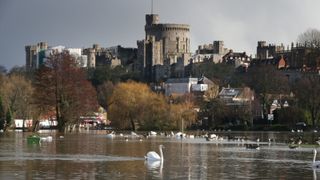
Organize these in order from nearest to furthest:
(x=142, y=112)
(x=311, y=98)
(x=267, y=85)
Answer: (x=142, y=112) → (x=311, y=98) → (x=267, y=85)

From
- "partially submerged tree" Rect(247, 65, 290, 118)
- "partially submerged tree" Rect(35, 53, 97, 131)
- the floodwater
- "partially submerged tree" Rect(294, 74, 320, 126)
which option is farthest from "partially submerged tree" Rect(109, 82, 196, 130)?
the floodwater

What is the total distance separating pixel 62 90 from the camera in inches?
2830

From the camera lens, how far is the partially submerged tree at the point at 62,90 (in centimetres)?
7156

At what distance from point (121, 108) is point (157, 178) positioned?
234 feet

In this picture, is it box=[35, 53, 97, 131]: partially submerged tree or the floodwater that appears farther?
box=[35, 53, 97, 131]: partially submerged tree

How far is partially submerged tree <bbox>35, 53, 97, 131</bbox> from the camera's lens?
2817 inches

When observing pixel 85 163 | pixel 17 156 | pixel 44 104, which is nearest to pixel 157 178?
pixel 85 163

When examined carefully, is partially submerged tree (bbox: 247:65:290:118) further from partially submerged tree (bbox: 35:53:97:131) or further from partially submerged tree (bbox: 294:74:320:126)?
partially submerged tree (bbox: 35:53:97:131)

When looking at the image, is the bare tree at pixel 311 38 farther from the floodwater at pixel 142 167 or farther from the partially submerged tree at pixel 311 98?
the floodwater at pixel 142 167

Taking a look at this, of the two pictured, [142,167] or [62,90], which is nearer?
[142,167]

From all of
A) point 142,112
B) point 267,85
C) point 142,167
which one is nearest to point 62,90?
point 142,112

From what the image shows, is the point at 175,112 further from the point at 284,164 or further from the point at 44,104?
the point at 284,164

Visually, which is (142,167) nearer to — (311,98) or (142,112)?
(142,112)

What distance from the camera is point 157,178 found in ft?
84.6
